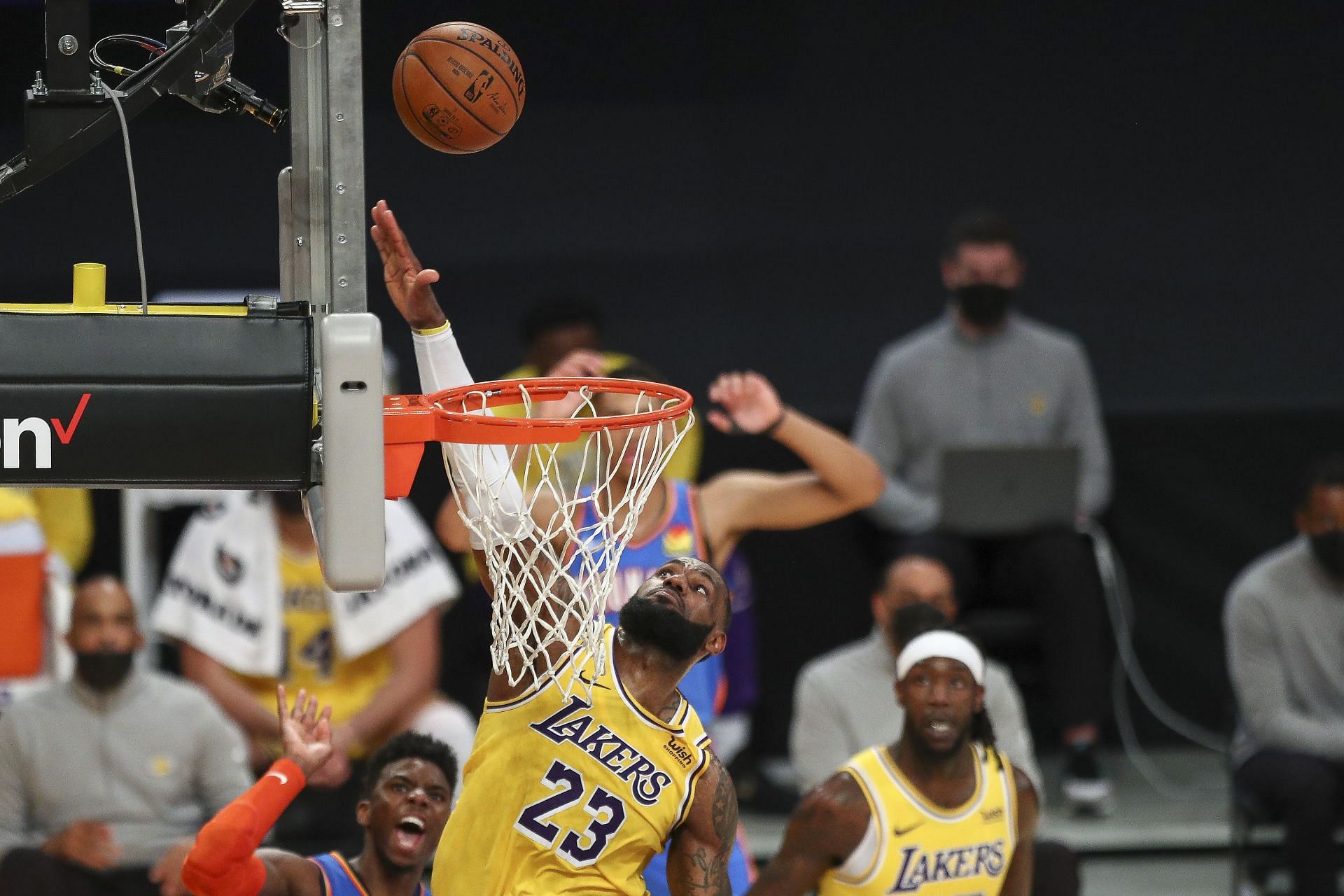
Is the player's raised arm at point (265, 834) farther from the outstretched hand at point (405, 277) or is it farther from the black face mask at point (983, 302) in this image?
the black face mask at point (983, 302)

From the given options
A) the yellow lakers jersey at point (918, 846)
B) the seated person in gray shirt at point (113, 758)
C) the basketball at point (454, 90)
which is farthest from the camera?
the seated person in gray shirt at point (113, 758)

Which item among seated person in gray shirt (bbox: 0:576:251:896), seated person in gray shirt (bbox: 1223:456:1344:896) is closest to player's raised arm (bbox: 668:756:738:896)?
seated person in gray shirt (bbox: 0:576:251:896)

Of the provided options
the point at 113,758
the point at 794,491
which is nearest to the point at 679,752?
the point at 794,491

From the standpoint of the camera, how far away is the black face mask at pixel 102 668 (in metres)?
6.32

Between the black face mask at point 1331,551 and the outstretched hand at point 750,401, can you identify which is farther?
the black face mask at point 1331,551

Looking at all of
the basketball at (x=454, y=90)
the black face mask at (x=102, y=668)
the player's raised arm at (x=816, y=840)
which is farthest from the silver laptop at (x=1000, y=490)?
the basketball at (x=454, y=90)

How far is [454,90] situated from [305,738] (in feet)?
4.93

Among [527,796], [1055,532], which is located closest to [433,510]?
[1055,532]

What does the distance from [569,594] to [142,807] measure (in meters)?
2.37

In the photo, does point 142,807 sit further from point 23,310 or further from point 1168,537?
point 1168,537

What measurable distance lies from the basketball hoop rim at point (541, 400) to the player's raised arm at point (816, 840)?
121 centimetres

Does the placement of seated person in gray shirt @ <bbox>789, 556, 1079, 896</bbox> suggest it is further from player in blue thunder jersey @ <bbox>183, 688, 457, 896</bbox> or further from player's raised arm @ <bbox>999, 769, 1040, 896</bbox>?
player in blue thunder jersey @ <bbox>183, 688, 457, 896</bbox>

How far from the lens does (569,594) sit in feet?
14.8

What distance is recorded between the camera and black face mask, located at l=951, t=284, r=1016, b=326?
7.67m
